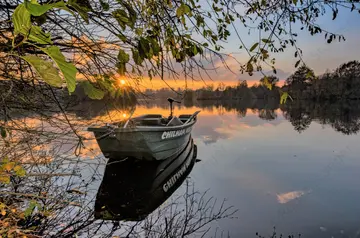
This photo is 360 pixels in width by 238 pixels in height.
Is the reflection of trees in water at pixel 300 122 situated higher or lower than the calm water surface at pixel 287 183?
higher

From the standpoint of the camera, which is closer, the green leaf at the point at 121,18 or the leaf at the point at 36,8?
the leaf at the point at 36,8

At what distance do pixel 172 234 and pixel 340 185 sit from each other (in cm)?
773

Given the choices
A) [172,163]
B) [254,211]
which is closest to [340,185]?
[254,211]

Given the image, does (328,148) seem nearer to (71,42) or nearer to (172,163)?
(172,163)

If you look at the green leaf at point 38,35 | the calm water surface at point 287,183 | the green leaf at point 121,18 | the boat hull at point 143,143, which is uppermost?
the green leaf at point 121,18

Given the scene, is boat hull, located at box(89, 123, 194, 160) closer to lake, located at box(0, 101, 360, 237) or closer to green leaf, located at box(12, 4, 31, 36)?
lake, located at box(0, 101, 360, 237)

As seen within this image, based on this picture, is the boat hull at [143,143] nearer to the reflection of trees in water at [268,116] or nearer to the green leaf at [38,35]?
the green leaf at [38,35]

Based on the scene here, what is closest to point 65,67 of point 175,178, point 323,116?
point 175,178

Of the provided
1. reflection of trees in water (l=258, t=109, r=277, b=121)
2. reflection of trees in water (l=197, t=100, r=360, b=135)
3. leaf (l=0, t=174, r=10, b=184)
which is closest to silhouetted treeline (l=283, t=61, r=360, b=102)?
reflection of trees in water (l=197, t=100, r=360, b=135)

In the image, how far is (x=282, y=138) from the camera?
1983cm

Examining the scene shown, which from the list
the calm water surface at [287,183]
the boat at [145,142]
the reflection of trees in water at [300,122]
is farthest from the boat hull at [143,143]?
the reflection of trees in water at [300,122]

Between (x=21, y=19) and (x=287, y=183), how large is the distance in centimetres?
1050

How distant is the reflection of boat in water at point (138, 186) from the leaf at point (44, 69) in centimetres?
527

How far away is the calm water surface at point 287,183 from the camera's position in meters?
6.59
